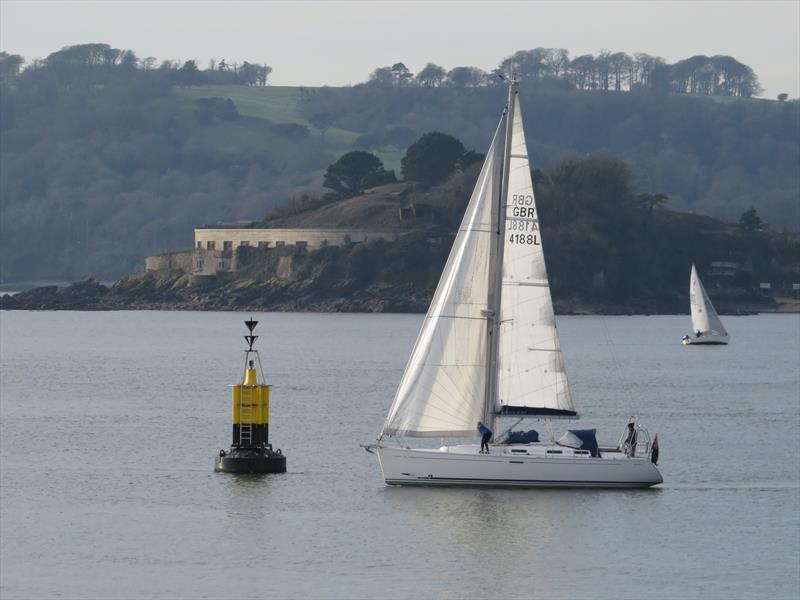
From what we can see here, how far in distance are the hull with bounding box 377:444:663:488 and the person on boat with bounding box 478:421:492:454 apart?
0.13 metres

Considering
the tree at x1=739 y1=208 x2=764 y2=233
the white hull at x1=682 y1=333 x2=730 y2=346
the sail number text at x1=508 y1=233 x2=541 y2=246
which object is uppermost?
the sail number text at x1=508 y1=233 x2=541 y2=246

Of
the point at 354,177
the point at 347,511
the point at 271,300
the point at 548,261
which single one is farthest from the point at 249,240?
the point at 347,511

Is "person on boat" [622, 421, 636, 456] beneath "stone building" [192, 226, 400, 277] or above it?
above

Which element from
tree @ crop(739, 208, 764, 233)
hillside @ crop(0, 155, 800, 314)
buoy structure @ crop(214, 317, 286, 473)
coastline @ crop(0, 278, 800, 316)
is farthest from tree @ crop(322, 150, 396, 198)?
buoy structure @ crop(214, 317, 286, 473)

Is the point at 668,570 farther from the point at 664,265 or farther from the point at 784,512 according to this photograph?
the point at 664,265

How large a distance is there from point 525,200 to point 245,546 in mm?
8684

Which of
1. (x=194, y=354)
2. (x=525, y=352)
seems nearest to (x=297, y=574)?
(x=525, y=352)

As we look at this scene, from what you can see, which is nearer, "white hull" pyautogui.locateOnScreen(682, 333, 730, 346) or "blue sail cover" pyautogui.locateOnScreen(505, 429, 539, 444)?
"blue sail cover" pyautogui.locateOnScreen(505, 429, 539, 444)

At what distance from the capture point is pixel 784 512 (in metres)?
35.2

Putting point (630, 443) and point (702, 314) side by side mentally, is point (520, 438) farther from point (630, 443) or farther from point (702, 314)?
point (702, 314)

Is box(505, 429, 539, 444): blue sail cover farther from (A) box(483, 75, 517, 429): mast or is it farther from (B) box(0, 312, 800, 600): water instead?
(B) box(0, 312, 800, 600): water

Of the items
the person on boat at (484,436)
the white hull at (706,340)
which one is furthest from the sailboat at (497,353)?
the white hull at (706,340)

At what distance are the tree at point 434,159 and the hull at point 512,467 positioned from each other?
130498 millimetres

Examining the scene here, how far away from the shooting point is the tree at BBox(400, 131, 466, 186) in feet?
543
